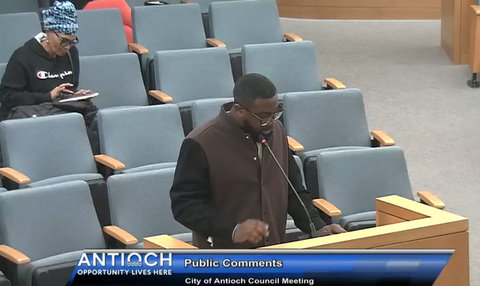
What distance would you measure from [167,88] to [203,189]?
2.13 metres

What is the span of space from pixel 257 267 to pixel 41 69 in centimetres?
289

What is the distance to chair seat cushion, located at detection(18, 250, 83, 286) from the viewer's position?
9.64 ft

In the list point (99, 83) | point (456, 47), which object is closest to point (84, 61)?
point (99, 83)

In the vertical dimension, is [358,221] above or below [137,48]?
below

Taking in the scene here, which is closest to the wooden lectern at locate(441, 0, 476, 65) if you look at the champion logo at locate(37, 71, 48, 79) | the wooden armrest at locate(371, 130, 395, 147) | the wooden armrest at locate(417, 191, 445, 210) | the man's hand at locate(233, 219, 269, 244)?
the wooden armrest at locate(371, 130, 395, 147)

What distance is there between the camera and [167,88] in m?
4.41

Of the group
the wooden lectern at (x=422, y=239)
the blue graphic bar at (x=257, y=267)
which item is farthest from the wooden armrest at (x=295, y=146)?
the blue graphic bar at (x=257, y=267)

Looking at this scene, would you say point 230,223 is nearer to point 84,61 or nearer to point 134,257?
point 134,257

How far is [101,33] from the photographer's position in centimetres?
480

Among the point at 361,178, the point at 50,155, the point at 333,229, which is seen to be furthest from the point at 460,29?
the point at 333,229

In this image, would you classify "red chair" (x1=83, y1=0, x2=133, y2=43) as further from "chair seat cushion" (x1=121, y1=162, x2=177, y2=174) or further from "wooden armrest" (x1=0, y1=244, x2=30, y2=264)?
"wooden armrest" (x1=0, y1=244, x2=30, y2=264)

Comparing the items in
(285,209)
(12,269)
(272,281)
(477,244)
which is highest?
(272,281)

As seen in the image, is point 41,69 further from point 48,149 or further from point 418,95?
point 418,95

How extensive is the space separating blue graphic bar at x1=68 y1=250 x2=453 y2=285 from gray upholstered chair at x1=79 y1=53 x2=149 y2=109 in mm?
3234
